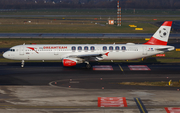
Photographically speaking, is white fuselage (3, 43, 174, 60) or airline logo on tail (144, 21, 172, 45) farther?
airline logo on tail (144, 21, 172, 45)

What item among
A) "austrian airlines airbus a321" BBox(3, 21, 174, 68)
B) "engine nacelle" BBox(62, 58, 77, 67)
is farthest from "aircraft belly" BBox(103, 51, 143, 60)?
"engine nacelle" BBox(62, 58, 77, 67)

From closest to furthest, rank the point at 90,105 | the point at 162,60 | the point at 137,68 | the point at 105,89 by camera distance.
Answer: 1. the point at 90,105
2. the point at 105,89
3. the point at 137,68
4. the point at 162,60

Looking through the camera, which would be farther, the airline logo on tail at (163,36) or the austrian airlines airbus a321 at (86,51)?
the airline logo on tail at (163,36)

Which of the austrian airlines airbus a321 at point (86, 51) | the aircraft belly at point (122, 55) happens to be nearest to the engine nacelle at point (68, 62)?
the austrian airlines airbus a321 at point (86, 51)

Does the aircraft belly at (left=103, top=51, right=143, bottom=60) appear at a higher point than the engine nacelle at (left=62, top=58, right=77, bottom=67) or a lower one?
higher

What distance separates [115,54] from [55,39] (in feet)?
115

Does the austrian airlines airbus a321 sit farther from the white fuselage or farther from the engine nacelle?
the engine nacelle

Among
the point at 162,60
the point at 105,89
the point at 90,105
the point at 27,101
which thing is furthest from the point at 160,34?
the point at 27,101

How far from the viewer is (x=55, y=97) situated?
104ft

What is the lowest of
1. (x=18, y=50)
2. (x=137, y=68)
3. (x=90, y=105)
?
(x=90, y=105)

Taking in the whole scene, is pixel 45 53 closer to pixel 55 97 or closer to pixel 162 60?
pixel 55 97

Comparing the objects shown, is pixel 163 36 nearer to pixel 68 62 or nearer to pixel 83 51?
pixel 83 51

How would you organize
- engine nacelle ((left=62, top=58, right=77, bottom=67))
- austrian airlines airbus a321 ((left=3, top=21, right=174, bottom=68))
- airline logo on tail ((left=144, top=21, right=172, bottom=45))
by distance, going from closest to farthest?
engine nacelle ((left=62, top=58, right=77, bottom=67)) < austrian airlines airbus a321 ((left=3, top=21, right=174, bottom=68)) < airline logo on tail ((left=144, top=21, right=172, bottom=45))

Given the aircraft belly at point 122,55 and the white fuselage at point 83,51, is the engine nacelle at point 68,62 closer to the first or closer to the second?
the white fuselage at point 83,51
